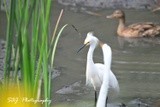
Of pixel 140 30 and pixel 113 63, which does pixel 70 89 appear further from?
pixel 140 30

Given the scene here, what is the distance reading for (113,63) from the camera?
8352mm

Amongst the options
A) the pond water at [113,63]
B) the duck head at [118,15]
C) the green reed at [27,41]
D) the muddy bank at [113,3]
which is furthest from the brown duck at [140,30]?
the green reed at [27,41]

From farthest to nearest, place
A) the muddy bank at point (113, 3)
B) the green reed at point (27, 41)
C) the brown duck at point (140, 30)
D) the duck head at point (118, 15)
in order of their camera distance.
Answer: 1. the muddy bank at point (113, 3)
2. the duck head at point (118, 15)
3. the brown duck at point (140, 30)
4. the green reed at point (27, 41)

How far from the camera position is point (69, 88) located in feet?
23.2

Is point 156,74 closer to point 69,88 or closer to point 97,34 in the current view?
point 69,88

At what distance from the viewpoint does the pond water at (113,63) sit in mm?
6754

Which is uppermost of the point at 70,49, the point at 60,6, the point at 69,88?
the point at 60,6

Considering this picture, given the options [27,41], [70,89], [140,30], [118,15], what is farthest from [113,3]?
[27,41]

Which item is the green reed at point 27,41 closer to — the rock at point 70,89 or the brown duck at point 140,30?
the rock at point 70,89

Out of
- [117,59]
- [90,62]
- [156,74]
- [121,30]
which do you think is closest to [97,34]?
[121,30]

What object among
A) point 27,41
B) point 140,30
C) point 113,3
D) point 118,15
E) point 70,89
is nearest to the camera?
point 27,41

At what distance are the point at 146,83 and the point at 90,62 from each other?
105 centimetres

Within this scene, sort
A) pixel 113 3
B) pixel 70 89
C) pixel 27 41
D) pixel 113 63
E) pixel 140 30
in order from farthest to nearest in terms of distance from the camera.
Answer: pixel 113 3, pixel 140 30, pixel 113 63, pixel 70 89, pixel 27 41

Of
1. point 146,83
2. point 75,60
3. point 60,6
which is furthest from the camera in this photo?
point 60,6
